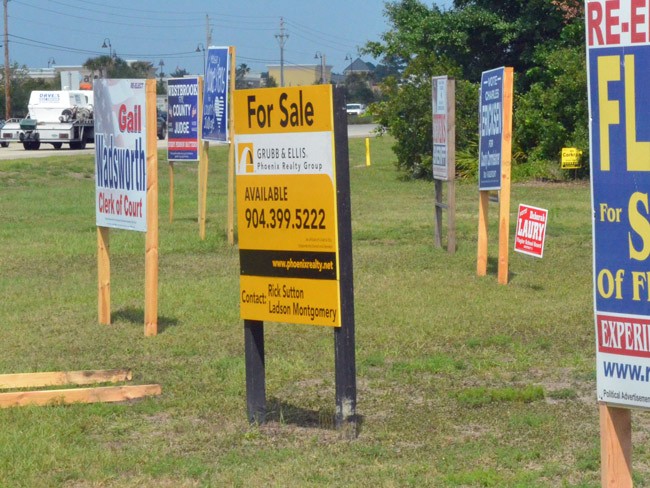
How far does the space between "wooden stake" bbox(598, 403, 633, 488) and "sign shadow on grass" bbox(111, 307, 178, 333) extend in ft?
19.1

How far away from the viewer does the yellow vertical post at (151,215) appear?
29.9 feet

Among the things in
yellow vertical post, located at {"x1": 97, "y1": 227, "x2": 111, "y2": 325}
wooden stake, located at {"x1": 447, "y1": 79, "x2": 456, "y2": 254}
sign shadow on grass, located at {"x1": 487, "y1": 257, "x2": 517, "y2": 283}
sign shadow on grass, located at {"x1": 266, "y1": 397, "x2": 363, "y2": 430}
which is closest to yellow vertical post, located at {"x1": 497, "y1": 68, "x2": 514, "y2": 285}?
sign shadow on grass, located at {"x1": 487, "y1": 257, "x2": 517, "y2": 283}

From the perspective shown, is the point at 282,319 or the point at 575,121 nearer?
the point at 282,319

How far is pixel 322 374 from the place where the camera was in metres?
7.75

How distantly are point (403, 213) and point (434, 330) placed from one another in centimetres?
1089

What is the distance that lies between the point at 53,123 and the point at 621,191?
40.0 meters

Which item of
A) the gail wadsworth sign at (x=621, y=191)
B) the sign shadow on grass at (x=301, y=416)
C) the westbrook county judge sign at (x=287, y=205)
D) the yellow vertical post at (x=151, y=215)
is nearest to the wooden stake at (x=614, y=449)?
the gail wadsworth sign at (x=621, y=191)

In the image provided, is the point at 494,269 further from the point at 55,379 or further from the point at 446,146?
the point at 55,379

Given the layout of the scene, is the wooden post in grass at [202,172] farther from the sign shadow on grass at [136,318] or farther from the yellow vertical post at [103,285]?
the yellow vertical post at [103,285]

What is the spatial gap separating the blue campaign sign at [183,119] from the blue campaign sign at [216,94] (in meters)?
1.48

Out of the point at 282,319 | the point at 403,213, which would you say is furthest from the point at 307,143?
the point at 403,213

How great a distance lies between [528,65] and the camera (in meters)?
30.1

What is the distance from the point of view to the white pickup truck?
137 feet

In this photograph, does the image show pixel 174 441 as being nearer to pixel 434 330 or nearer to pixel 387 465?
pixel 387 465
